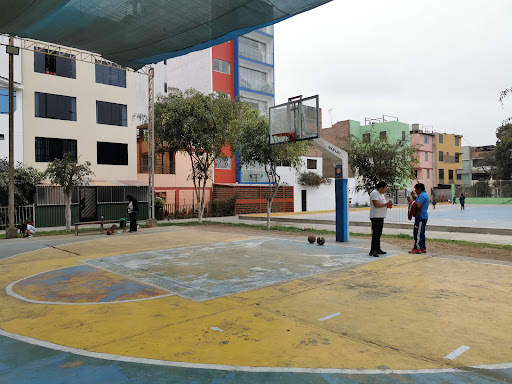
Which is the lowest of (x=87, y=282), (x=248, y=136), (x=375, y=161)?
(x=87, y=282)

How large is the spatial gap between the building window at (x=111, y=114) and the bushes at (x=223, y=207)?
8.97 meters

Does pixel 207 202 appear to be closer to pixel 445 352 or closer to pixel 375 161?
pixel 375 161

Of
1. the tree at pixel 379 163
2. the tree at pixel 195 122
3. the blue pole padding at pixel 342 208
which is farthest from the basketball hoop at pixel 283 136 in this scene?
the tree at pixel 379 163

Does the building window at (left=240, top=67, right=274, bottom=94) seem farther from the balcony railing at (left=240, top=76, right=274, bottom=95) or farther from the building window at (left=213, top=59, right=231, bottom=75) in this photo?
the building window at (left=213, top=59, right=231, bottom=75)

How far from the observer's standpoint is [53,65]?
74.6 ft

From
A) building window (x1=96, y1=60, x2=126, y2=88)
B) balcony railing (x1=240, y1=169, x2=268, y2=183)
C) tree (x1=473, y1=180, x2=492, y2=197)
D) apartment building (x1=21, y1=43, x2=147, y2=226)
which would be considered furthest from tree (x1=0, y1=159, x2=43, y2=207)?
tree (x1=473, y1=180, x2=492, y2=197)

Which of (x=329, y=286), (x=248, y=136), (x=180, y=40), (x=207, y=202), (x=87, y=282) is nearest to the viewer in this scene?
(x=180, y=40)

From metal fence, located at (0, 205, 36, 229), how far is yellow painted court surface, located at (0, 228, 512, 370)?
12987 mm

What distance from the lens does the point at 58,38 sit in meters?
5.13

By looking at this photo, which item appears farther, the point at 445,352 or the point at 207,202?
the point at 207,202

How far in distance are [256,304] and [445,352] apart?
247 cm

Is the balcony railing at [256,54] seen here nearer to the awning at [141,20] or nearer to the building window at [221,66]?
the building window at [221,66]

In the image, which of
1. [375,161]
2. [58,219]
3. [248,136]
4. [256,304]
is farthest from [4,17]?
[58,219]

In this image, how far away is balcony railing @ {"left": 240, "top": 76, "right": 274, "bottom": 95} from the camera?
3700cm
